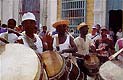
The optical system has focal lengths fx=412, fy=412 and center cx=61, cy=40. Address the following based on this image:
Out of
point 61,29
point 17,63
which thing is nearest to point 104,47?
point 61,29

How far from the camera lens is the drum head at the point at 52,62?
5.85m

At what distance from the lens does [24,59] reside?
15.8 feet

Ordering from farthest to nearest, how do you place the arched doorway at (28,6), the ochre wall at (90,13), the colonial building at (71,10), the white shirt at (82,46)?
the arched doorway at (28,6), the ochre wall at (90,13), the colonial building at (71,10), the white shirt at (82,46)

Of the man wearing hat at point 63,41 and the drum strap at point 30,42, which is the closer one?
the drum strap at point 30,42

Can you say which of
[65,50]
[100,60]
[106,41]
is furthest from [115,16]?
[65,50]

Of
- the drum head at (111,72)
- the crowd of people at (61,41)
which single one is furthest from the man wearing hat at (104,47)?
the drum head at (111,72)

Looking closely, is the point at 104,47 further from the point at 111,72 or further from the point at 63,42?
the point at 111,72

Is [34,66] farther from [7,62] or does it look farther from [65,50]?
[65,50]

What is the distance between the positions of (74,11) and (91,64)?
352 inches

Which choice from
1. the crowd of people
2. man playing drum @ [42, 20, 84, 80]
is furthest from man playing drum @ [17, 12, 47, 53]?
man playing drum @ [42, 20, 84, 80]

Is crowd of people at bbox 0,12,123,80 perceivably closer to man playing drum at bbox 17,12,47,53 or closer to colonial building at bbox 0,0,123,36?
man playing drum at bbox 17,12,47,53

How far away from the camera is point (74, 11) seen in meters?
16.9

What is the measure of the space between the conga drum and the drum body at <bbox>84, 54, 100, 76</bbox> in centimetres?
325

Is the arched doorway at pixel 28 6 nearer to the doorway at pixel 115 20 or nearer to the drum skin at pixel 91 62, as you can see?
the doorway at pixel 115 20
